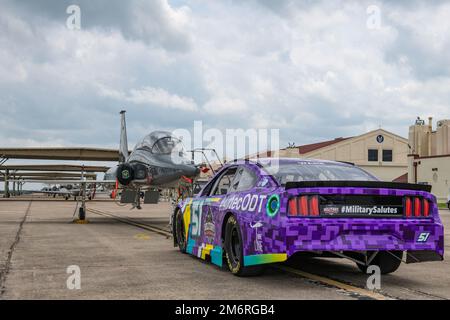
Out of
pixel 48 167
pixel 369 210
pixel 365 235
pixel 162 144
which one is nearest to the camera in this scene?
pixel 365 235

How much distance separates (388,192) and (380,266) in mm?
1601

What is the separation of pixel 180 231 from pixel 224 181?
1.73 meters

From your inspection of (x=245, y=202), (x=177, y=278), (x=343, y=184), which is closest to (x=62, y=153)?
(x=177, y=278)

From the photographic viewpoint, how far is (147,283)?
6555 mm

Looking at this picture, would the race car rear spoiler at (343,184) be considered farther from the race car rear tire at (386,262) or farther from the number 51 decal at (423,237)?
the race car rear tire at (386,262)

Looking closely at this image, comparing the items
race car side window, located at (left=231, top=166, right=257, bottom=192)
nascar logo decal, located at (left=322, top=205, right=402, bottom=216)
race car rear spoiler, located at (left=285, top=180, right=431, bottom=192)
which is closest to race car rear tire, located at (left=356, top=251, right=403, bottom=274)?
nascar logo decal, located at (left=322, top=205, right=402, bottom=216)

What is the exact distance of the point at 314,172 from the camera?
734cm

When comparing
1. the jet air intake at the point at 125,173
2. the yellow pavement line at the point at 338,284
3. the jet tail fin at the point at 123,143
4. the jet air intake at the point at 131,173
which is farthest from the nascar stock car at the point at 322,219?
the jet tail fin at the point at 123,143

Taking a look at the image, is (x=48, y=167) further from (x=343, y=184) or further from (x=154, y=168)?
(x=343, y=184)

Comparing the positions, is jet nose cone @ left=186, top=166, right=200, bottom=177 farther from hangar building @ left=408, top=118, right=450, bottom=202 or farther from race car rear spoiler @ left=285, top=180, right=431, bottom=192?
hangar building @ left=408, top=118, right=450, bottom=202

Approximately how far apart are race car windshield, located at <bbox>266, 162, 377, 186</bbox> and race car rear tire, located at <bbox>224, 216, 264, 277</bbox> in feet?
2.72

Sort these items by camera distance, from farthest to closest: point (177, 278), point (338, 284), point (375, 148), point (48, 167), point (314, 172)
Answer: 1. point (48, 167)
2. point (375, 148)
3. point (314, 172)
4. point (177, 278)
5. point (338, 284)
